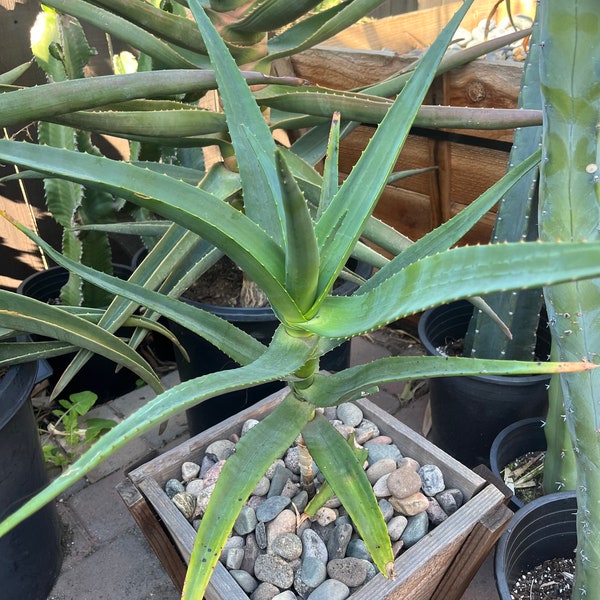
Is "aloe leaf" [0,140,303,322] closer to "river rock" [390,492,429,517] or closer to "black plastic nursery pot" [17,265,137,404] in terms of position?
"river rock" [390,492,429,517]

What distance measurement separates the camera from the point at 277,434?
2.11 ft

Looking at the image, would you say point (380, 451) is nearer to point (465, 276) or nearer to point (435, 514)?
point (435, 514)

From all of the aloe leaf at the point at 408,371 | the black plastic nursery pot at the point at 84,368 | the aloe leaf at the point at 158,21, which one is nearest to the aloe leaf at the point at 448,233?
the aloe leaf at the point at 408,371

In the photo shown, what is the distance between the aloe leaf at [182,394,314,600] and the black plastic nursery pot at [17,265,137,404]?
3.29ft

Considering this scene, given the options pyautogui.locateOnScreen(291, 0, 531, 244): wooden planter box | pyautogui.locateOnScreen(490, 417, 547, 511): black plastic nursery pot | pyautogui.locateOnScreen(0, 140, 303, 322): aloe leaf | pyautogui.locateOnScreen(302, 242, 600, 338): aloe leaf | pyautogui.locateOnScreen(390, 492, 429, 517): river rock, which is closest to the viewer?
pyautogui.locateOnScreen(302, 242, 600, 338): aloe leaf

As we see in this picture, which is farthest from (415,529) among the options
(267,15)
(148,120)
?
(267,15)

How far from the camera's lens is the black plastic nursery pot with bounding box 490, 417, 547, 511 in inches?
43.4

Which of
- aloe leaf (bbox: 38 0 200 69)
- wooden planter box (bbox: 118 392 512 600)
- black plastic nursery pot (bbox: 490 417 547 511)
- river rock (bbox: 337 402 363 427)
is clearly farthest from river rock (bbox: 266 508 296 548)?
aloe leaf (bbox: 38 0 200 69)

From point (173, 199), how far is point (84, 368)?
3.71 ft

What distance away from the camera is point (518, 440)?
1.13 m

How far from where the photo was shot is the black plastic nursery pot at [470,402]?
3.82 feet

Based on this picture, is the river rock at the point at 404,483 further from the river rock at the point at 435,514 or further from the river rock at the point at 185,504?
the river rock at the point at 185,504

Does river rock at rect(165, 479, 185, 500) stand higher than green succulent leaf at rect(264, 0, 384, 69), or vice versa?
green succulent leaf at rect(264, 0, 384, 69)

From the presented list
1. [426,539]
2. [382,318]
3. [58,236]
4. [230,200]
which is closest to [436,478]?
[426,539]
